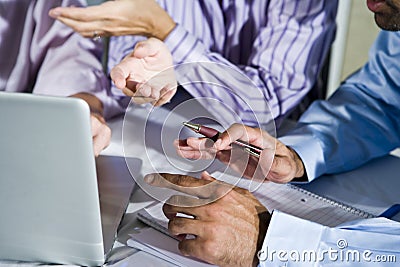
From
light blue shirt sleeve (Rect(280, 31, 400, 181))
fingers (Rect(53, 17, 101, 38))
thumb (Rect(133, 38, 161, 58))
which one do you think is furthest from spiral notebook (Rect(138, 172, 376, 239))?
fingers (Rect(53, 17, 101, 38))

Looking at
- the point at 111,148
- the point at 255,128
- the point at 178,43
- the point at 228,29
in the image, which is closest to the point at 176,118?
the point at 255,128

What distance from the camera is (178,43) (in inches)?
48.3

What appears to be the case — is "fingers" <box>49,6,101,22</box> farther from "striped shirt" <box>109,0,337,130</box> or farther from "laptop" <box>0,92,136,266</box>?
"laptop" <box>0,92,136,266</box>

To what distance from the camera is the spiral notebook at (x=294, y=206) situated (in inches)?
35.6

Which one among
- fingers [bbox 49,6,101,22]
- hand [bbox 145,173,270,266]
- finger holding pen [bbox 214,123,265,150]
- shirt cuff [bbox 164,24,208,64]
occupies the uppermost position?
fingers [bbox 49,6,101,22]

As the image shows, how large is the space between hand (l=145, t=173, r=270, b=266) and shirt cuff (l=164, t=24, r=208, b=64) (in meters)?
0.40

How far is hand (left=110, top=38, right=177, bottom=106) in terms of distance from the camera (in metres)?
0.95

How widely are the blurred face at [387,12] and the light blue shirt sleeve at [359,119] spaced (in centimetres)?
14

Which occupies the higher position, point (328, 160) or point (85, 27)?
point (85, 27)

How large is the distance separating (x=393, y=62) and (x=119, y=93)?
1.82ft

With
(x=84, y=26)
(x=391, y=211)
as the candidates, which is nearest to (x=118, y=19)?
(x=84, y=26)

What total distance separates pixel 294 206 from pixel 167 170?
8.4 inches

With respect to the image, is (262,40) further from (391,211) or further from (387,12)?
(391,211)

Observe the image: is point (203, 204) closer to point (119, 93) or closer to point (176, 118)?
point (176, 118)
